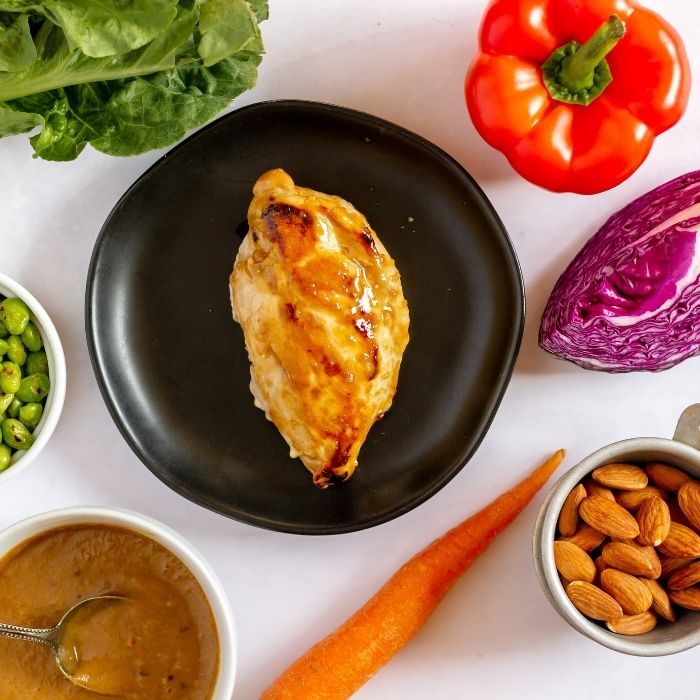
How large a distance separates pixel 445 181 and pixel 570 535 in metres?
0.99

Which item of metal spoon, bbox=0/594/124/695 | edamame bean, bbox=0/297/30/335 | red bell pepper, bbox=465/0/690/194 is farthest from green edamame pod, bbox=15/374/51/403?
red bell pepper, bbox=465/0/690/194

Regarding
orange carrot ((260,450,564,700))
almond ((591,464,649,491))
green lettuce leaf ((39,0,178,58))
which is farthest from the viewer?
orange carrot ((260,450,564,700))

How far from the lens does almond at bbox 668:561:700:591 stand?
2.17 metres

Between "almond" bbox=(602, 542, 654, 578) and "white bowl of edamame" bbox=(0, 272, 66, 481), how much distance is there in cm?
148

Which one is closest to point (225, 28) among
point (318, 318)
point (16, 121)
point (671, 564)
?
point (16, 121)

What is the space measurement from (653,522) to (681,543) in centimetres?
9

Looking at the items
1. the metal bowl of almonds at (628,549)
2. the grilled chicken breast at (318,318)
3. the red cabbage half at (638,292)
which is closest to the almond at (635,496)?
the metal bowl of almonds at (628,549)

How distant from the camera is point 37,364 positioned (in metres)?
2.36

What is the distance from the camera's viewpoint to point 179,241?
7.77ft

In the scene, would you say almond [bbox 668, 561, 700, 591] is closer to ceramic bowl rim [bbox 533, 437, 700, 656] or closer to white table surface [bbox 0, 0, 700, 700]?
ceramic bowl rim [bbox 533, 437, 700, 656]

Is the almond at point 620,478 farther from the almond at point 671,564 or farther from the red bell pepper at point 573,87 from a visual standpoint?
the red bell pepper at point 573,87

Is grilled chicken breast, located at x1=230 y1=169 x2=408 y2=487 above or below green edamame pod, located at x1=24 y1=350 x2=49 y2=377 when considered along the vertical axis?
above

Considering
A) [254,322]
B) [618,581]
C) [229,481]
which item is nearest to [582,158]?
[254,322]

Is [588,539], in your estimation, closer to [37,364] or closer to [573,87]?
[573,87]
